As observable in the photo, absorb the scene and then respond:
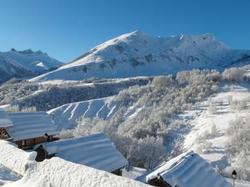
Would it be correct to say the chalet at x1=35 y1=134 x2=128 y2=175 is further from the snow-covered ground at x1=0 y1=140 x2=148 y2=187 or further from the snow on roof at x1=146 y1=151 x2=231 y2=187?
the snow-covered ground at x1=0 y1=140 x2=148 y2=187

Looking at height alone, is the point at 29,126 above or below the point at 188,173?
above

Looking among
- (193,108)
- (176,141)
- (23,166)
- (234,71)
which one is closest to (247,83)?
(234,71)

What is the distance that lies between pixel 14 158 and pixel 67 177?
131 inches

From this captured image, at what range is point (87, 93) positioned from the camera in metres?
129

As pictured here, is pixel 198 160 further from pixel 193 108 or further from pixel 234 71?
pixel 234 71

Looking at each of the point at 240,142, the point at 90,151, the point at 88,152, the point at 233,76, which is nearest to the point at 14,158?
the point at 88,152

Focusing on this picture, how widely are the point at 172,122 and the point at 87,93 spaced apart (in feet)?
194

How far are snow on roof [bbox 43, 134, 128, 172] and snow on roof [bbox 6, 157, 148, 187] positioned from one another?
36.1ft

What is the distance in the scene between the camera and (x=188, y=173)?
17.3 meters

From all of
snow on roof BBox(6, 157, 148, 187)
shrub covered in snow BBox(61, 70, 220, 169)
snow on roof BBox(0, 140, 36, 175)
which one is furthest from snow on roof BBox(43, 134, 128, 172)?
shrub covered in snow BBox(61, 70, 220, 169)

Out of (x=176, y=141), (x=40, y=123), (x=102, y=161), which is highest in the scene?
(x=40, y=123)

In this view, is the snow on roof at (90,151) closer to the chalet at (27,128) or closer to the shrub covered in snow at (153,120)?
the chalet at (27,128)

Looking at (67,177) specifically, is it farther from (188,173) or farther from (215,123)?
(215,123)

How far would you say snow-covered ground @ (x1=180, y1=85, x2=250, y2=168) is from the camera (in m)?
48.9
